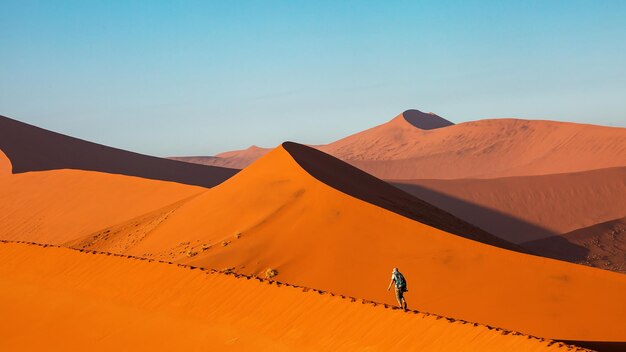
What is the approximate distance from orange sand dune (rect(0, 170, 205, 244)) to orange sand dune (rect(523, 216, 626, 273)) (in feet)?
54.8

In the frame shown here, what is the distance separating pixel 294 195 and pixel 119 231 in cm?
965

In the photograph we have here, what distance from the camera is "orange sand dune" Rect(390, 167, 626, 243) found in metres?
47.9

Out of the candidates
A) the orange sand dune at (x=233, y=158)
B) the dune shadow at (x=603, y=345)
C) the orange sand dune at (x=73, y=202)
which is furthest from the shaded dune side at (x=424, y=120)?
the dune shadow at (x=603, y=345)

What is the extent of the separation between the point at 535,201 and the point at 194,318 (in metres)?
45.1

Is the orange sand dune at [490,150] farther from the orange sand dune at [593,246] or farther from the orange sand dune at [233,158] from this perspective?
the orange sand dune at [593,246]

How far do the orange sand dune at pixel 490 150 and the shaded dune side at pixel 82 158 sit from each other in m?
39.4

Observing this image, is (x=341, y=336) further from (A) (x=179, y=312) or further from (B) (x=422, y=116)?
(B) (x=422, y=116)

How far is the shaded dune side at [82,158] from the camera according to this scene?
5525cm

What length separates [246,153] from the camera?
166m

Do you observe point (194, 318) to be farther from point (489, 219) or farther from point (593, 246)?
point (489, 219)

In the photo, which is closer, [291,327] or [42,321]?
[291,327]

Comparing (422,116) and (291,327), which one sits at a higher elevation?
(422,116)

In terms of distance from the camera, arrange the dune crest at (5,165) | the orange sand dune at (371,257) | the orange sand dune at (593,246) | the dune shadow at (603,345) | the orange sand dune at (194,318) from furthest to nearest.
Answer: the dune crest at (5,165) → the orange sand dune at (593,246) → the orange sand dune at (371,257) → the dune shadow at (603,345) → the orange sand dune at (194,318)

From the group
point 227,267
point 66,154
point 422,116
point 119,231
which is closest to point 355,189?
point 227,267
